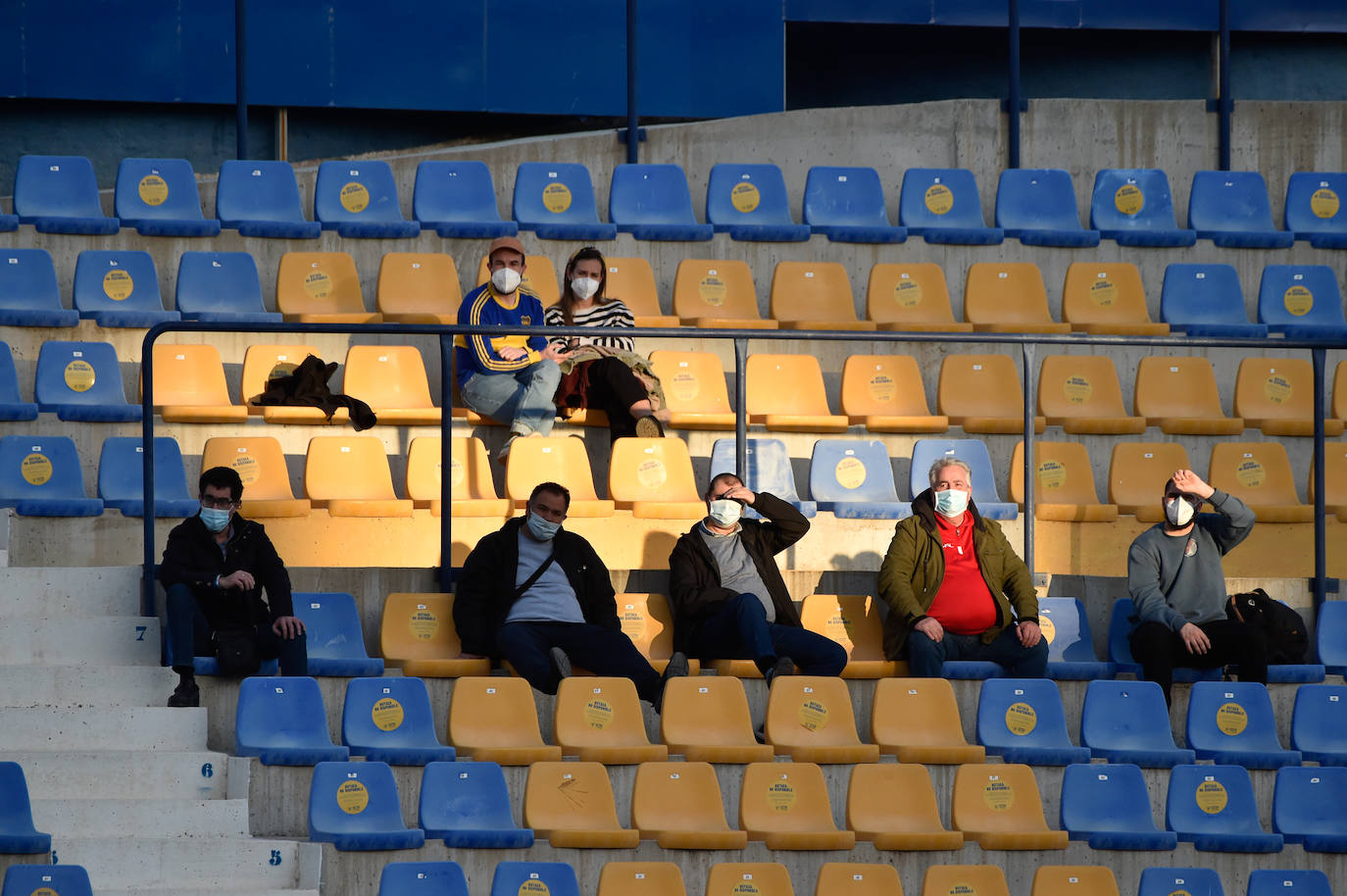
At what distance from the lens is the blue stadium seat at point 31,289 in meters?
7.59

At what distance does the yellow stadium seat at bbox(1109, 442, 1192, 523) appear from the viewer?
7484 mm

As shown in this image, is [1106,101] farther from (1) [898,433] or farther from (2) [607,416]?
(2) [607,416]

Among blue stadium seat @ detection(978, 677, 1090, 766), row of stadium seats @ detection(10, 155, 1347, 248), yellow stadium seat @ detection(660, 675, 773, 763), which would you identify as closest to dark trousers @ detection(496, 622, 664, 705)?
yellow stadium seat @ detection(660, 675, 773, 763)

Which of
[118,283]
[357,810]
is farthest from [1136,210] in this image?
[357,810]

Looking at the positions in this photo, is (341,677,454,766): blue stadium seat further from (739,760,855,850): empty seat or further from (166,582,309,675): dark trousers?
(739,760,855,850): empty seat

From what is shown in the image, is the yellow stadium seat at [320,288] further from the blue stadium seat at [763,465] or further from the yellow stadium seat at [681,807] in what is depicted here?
the yellow stadium seat at [681,807]

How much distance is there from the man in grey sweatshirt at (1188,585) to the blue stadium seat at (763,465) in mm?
1246

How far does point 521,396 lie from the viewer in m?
7.13

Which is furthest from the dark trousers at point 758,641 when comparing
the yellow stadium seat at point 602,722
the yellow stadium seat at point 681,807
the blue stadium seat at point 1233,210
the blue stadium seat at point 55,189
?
the blue stadium seat at point 1233,210

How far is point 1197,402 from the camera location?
796 cm

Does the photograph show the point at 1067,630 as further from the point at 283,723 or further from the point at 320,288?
the point at 320,288

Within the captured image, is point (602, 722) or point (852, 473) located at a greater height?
point (852, 473)

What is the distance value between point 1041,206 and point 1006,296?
2.69 feet

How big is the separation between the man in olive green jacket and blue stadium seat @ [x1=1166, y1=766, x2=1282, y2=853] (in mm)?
588
